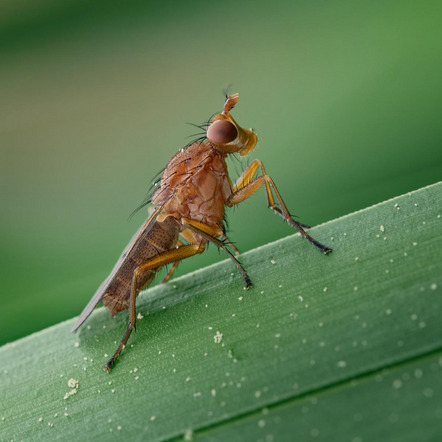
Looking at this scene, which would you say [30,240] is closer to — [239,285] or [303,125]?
[239,285]

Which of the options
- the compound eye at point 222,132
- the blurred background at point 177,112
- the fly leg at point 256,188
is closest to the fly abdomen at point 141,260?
the blurred background at point 177,112

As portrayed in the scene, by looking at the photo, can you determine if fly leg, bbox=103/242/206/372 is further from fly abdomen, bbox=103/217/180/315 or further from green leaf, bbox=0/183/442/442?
green leaf, bbox=0/183/442/442

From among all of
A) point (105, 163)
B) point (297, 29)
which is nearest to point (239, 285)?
point (105, 163)

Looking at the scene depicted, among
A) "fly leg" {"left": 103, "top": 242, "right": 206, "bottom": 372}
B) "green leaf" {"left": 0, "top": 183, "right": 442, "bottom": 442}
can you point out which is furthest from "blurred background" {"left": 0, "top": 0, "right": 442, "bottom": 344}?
"green leaf" {"left": 0, "top": 183, "right": 442, "bottom": 442}

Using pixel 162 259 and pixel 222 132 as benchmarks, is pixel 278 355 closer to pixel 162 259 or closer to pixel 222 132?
pixel 162 259

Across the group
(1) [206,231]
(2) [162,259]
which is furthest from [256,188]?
(2) [162,259]
